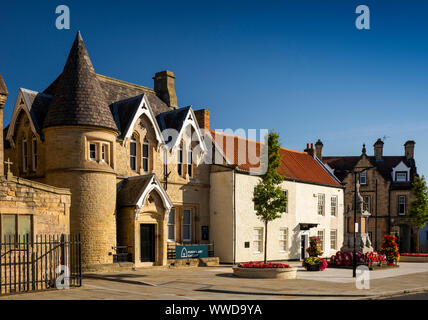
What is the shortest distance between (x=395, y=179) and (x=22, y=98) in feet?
139

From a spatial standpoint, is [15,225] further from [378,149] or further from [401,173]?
[378,149]

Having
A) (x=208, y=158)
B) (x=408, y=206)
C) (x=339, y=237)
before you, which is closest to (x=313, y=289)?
(x=208, y=158)

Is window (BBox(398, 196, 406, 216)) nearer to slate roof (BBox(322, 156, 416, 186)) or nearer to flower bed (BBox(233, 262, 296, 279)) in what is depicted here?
slate roof (BBox(322, 156, 416, 186))

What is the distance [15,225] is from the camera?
1842 centimetres

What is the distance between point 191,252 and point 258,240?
6.18 m

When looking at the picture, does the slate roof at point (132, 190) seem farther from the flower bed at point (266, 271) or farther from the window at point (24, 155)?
the flower bed at point (266, 271)

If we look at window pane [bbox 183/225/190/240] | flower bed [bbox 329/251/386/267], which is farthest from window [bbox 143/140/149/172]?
flower bed [bbox 329/251/386/267]

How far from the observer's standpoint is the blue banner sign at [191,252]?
2906cm

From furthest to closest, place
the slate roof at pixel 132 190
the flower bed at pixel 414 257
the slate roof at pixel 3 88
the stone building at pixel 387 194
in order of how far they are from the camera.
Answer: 1. the stone building at pixel 387 194
2. the flower bed at pixel 414 257
3. the slate roof at pixel 132 190
4. the slate roof at pixel 3 88

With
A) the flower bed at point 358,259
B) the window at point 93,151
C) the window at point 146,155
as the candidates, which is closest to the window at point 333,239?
the flower bed at point 358,259

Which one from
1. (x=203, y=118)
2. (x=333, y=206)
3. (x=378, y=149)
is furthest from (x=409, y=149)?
(x=203, y=118)

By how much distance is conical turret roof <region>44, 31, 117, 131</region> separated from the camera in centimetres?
2500

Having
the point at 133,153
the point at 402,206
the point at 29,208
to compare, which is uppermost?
the point at 133,153

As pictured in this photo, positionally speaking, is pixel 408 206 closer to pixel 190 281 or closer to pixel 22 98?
pixel 190 281
